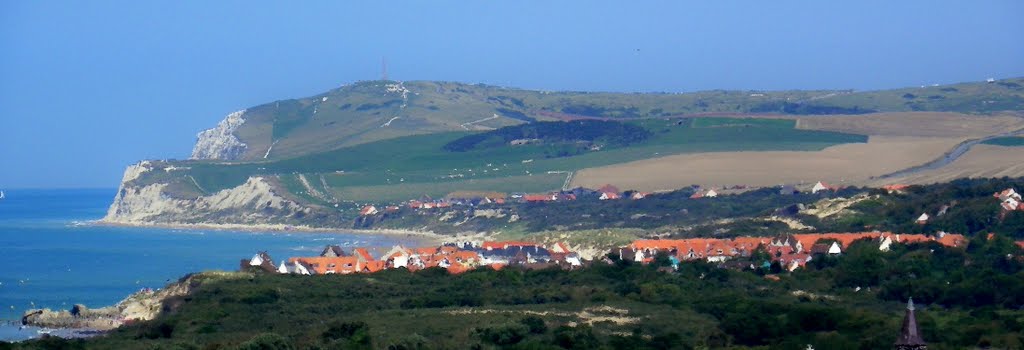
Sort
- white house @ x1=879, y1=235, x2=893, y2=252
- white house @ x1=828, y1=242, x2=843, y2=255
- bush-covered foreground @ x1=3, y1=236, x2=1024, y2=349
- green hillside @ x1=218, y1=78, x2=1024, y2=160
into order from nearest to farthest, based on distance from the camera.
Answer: bush-covered foreground @ x1=3, y1=236, x2=1024, y2=349
white house @ x1=879, y1=235, x2=893, y2=252
white house @ x1=828, y1=242, x2=843, y2=255
green hillside @ x1=218, y1=78, x2=1024, y2=160

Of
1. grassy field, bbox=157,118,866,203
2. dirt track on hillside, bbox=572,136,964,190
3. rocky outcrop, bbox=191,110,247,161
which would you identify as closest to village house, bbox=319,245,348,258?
dirt track on hillside, bbox=572,136,964,190

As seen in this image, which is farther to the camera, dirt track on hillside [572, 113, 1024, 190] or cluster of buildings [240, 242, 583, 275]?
dirt track on hillside [572, 113, 1024, 190]

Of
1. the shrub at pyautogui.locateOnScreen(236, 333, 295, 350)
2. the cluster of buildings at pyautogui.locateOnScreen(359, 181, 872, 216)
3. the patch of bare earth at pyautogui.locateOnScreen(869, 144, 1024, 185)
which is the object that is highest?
the shrub at pyautogui.locateOnScreen(236, 333, 295, 350)

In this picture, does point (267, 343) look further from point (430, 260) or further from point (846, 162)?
point (846, 162)

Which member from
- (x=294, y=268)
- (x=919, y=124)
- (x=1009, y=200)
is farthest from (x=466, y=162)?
(x=294, y=268)

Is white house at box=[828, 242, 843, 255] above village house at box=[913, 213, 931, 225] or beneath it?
above

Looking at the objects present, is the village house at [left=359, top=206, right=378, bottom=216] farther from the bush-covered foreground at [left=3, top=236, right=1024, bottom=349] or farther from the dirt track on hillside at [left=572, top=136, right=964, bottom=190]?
the bush-covered foreground at [left=3, top=236, right=1024, bottom=349]

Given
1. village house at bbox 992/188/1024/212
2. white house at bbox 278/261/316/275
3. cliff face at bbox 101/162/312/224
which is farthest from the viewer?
cliff face at bbox 101/162/312/224
